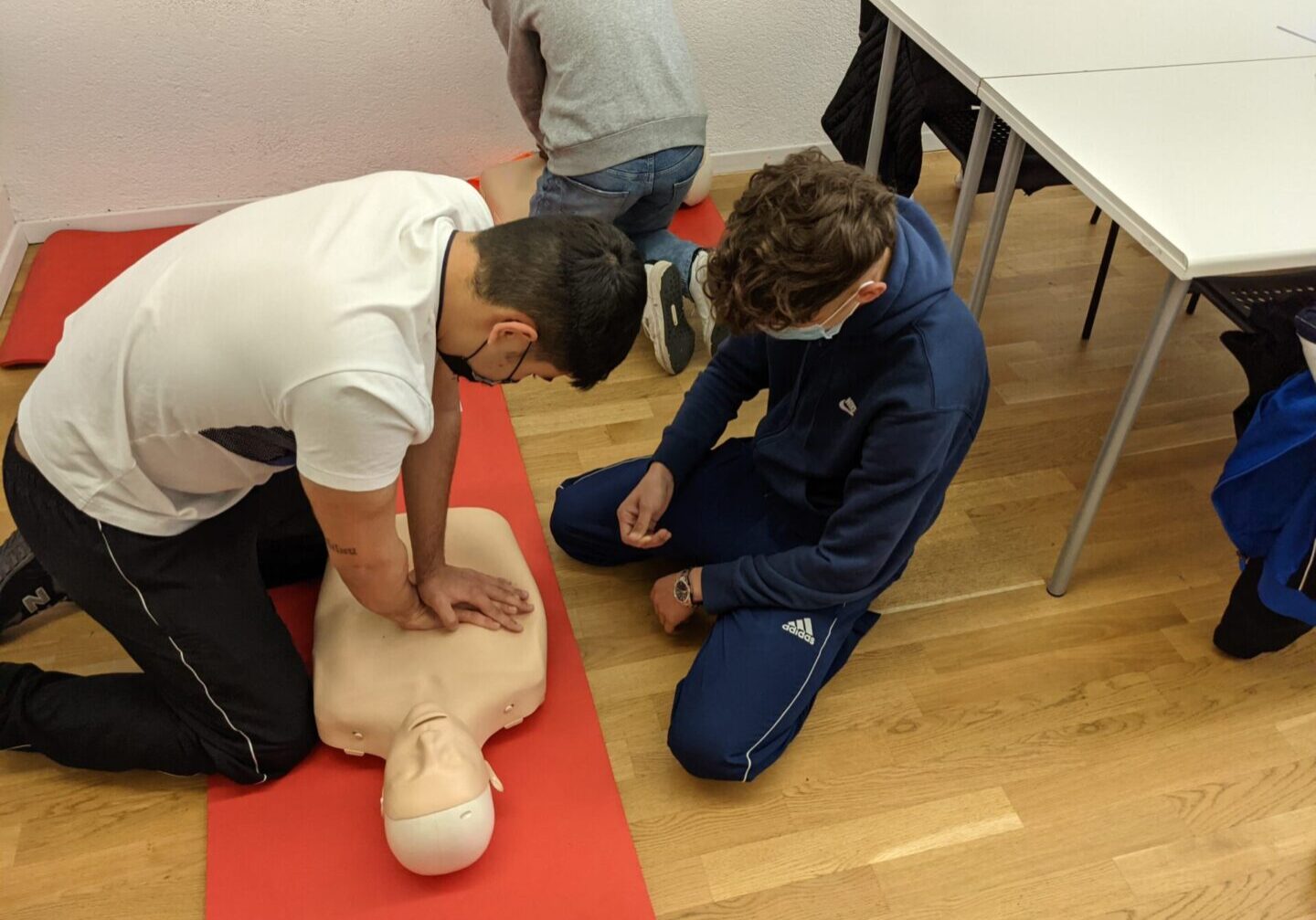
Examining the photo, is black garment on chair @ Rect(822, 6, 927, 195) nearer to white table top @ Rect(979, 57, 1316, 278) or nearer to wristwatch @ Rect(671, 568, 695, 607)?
white table top @ Rect(979, 57, 1316, 278)

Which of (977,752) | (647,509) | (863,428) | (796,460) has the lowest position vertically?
(977,752)

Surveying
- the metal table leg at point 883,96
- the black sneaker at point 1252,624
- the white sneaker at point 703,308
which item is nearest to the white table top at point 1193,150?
the metal table leg at point 883,96

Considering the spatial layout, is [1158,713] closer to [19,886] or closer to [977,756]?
[977,756]

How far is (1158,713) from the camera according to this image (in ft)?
5.45

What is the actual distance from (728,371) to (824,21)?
151 centimetres

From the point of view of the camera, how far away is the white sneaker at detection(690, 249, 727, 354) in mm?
2223

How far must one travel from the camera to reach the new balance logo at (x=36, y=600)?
1.64 m

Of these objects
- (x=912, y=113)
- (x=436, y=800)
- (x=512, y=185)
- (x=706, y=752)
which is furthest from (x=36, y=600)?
(x=912, y=113)

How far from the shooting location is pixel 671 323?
7.31 feet

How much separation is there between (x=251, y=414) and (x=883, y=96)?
158 centimetres

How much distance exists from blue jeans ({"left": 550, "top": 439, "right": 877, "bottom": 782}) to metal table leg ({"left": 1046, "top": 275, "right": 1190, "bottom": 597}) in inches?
14.5

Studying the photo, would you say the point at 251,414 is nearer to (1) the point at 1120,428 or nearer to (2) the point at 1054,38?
(1) the point at 1120,428

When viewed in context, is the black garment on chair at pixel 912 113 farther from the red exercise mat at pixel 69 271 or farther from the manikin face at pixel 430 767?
the manikin face at pixel 430 767

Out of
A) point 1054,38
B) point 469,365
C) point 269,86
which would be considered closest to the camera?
point 469,365
